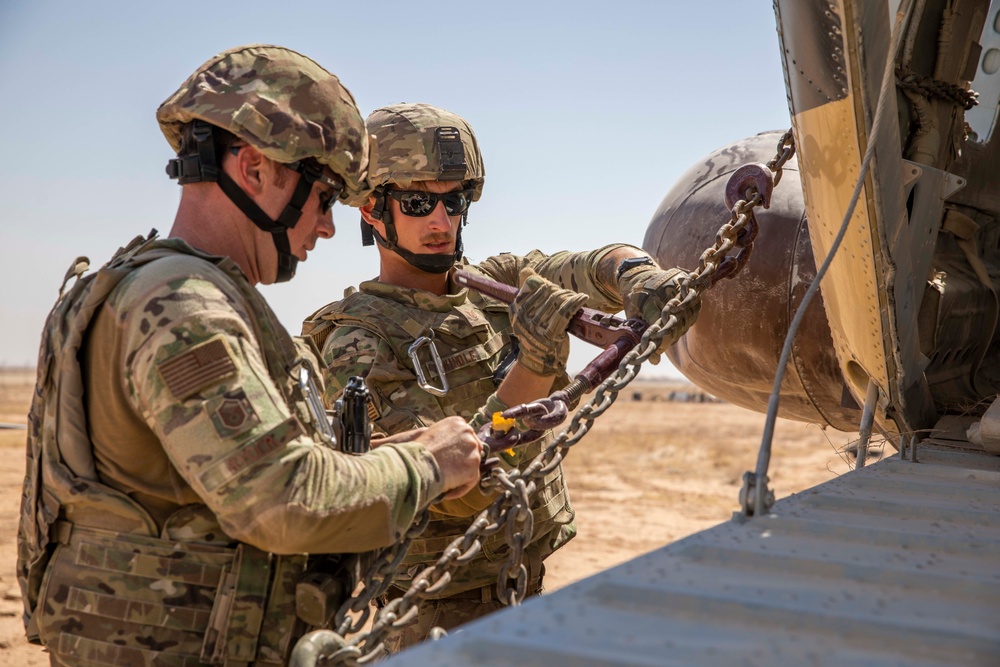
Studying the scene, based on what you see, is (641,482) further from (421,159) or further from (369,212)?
(421,159)

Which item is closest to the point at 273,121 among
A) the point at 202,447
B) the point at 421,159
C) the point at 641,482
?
the point at 202,447

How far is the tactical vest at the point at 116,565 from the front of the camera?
7.37 feet

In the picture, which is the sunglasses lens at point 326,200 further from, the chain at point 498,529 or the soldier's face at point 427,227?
the soldier's face at point 427,227

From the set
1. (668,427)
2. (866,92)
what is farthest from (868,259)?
(668,427)

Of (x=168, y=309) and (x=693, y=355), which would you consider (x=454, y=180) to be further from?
(x=693, y=355)

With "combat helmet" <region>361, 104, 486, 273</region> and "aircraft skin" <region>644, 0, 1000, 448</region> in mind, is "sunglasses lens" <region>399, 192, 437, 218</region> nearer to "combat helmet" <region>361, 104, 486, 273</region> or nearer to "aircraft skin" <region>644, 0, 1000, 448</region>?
"combat helmet" <region>361, 104, 486, 273</region>

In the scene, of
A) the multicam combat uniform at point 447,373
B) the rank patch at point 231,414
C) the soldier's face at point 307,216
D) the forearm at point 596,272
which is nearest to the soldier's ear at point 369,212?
the multicam combat uniform at point 447,373

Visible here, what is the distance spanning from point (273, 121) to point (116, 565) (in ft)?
3.61

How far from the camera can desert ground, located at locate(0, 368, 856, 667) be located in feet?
33.5

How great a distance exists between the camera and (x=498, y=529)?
2766 mm

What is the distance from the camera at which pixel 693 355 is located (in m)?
5.91

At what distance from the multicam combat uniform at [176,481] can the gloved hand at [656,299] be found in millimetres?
1340

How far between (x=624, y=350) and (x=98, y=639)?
1855 millimetres

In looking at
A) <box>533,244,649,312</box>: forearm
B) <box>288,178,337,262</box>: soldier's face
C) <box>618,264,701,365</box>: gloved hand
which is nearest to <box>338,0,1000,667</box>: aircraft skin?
<box>618,264,701,365</box>: gloved hand
